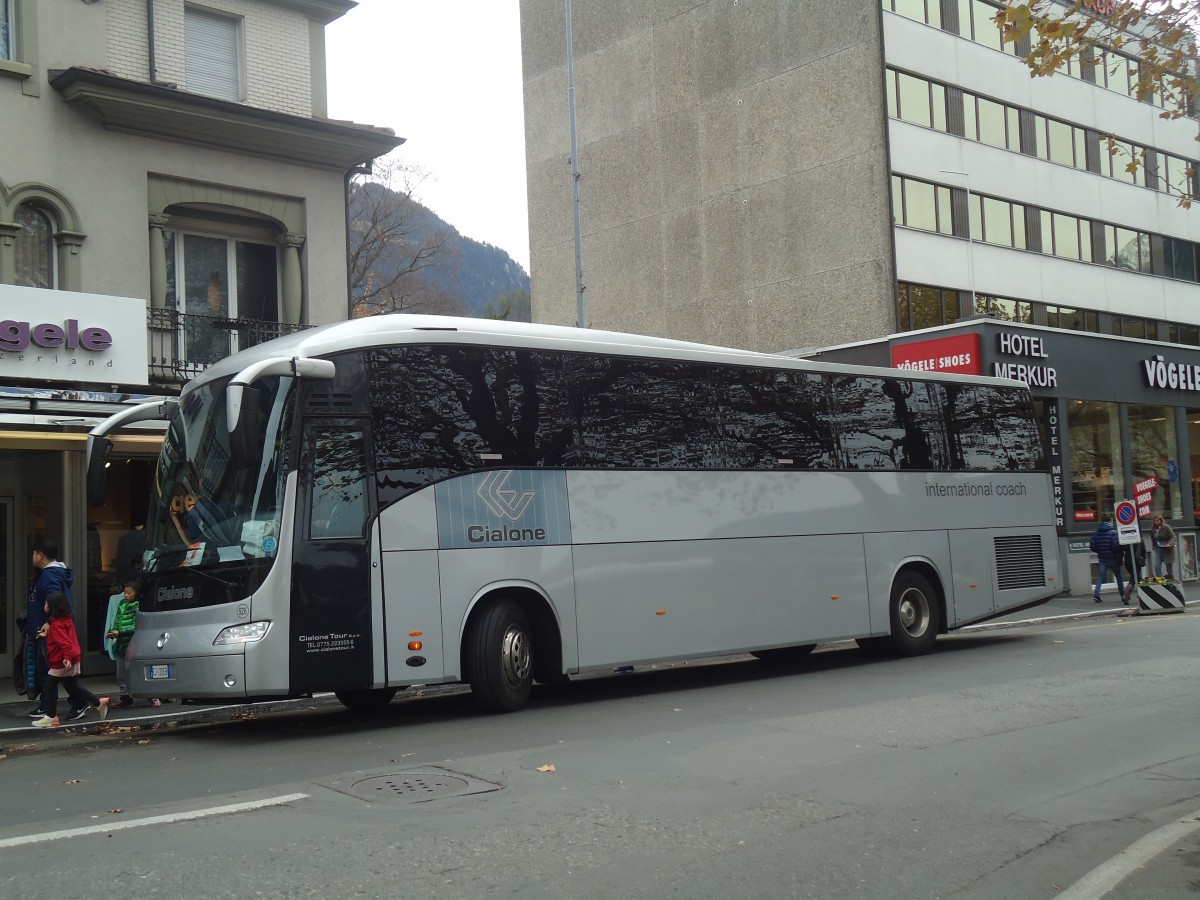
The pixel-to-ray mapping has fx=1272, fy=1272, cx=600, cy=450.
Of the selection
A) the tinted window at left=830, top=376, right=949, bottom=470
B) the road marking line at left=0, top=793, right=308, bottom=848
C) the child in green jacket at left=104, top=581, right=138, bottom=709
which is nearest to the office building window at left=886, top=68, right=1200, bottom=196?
the tinted window at left=830, top=376, right=949, bottom=470

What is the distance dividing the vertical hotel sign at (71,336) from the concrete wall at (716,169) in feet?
67.6

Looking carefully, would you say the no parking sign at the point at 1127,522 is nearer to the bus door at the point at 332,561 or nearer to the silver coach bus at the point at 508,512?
the silver coach bus at the point at 508,512

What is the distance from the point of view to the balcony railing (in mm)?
18031

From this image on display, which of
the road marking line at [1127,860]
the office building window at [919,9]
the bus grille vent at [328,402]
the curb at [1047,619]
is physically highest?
the office building window at [919,9]

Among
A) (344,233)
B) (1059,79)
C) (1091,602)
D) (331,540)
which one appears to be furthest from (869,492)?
(1059,79)

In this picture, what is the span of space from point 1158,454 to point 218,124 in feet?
97.0

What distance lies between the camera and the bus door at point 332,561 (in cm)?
1094

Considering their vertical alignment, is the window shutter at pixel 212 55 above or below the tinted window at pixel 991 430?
above

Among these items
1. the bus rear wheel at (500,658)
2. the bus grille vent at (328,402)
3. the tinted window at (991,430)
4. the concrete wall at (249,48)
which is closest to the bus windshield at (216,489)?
the bus grille vent at (328,402)

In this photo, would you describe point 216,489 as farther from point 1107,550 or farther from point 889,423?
point 1107,550

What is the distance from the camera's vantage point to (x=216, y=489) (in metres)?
11.3

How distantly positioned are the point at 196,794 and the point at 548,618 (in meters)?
5.00

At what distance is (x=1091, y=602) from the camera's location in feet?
94.6

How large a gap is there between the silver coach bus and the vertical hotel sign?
347 centimetres
